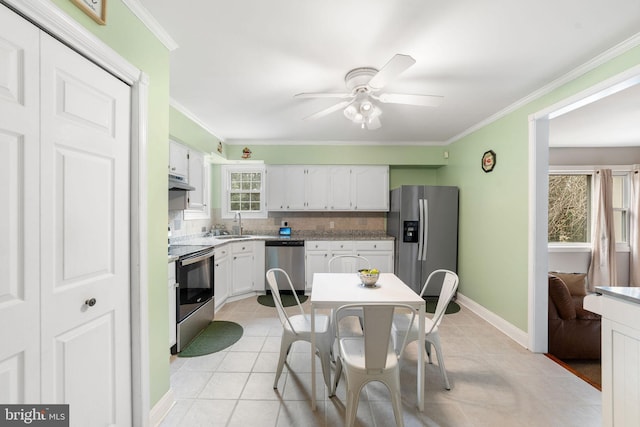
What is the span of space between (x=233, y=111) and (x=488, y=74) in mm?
2603

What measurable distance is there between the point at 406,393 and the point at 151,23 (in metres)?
2.98

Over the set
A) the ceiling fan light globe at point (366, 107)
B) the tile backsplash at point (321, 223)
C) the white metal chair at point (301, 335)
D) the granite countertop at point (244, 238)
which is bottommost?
the white metal chair at point (301, 335)

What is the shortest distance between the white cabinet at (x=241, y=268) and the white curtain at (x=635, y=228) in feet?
20.3

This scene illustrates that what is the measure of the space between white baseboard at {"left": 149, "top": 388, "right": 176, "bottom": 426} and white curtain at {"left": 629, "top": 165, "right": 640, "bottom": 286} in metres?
6.64

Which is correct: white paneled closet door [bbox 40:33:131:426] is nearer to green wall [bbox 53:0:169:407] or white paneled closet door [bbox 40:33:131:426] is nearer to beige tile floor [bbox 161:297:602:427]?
green wall [bbox 53:0:169:407]

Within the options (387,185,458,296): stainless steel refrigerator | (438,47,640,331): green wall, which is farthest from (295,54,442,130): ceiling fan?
(387,185,458,296): stainless steel refrigerator

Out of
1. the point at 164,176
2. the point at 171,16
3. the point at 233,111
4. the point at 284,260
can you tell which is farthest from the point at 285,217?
the point at 171,16

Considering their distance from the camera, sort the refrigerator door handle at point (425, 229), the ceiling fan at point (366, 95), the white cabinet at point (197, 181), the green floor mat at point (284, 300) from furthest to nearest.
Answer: the refrigerator door handle at point (425, 229)
the green floor mat at point (284, 300)
the white cabinet at point (197, 181)
the ceiling fan at point (366, 95)

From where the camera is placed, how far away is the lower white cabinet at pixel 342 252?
4312 millimetres

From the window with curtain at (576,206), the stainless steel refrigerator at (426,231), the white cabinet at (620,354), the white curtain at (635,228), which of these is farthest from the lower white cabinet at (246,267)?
the white curtain at (635,228)

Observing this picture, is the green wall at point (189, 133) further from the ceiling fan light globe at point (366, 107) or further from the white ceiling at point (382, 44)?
the ceiling fan light globe at point (366, 107)

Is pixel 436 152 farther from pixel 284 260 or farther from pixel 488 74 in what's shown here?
pixel 284 260

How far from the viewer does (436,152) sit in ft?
15.1

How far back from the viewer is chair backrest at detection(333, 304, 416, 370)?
4.73 feet
